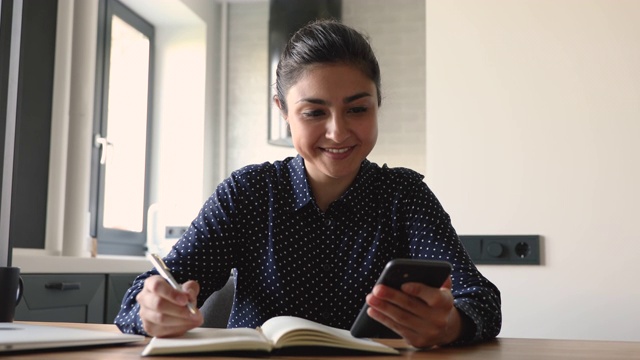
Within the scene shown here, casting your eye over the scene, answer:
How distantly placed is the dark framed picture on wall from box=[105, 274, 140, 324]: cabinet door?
121 centimetres

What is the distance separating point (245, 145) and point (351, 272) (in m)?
2.87

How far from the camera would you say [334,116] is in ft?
4.57

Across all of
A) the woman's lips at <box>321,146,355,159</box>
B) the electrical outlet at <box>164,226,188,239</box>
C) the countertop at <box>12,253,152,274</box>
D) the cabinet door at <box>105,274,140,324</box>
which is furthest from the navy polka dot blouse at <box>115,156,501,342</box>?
the electrical outlet at <box>164,226,188,239</box>

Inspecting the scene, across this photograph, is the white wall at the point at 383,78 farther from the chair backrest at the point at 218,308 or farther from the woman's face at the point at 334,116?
the woman's face at the point at 334,116

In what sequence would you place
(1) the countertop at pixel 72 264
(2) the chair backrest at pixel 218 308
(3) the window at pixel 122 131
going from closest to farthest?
(2) the chair backrest at pixel 218 308, (1) the countertop at pixel 72 264, (3) the window at pixel 122 131

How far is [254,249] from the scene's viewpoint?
1509mm

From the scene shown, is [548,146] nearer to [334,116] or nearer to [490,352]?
[334,116]

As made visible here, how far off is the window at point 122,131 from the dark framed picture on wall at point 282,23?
0.71 metres

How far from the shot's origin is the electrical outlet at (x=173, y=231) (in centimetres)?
393

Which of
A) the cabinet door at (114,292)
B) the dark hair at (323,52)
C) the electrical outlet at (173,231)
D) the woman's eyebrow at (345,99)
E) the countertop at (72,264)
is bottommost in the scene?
the cabinet door at (114,292)

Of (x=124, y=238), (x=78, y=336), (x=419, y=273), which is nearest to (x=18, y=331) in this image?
(x=78, y=336)

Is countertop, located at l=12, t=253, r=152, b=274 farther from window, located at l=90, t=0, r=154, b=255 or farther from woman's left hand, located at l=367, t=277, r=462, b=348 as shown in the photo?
woman's left hand, located at l=367, t=277, r=462, b=348

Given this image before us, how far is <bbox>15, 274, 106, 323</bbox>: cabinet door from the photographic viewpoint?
7.86 feet

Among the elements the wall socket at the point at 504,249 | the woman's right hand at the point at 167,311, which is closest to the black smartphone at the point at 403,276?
the woman's right hand at the point at 167,311
